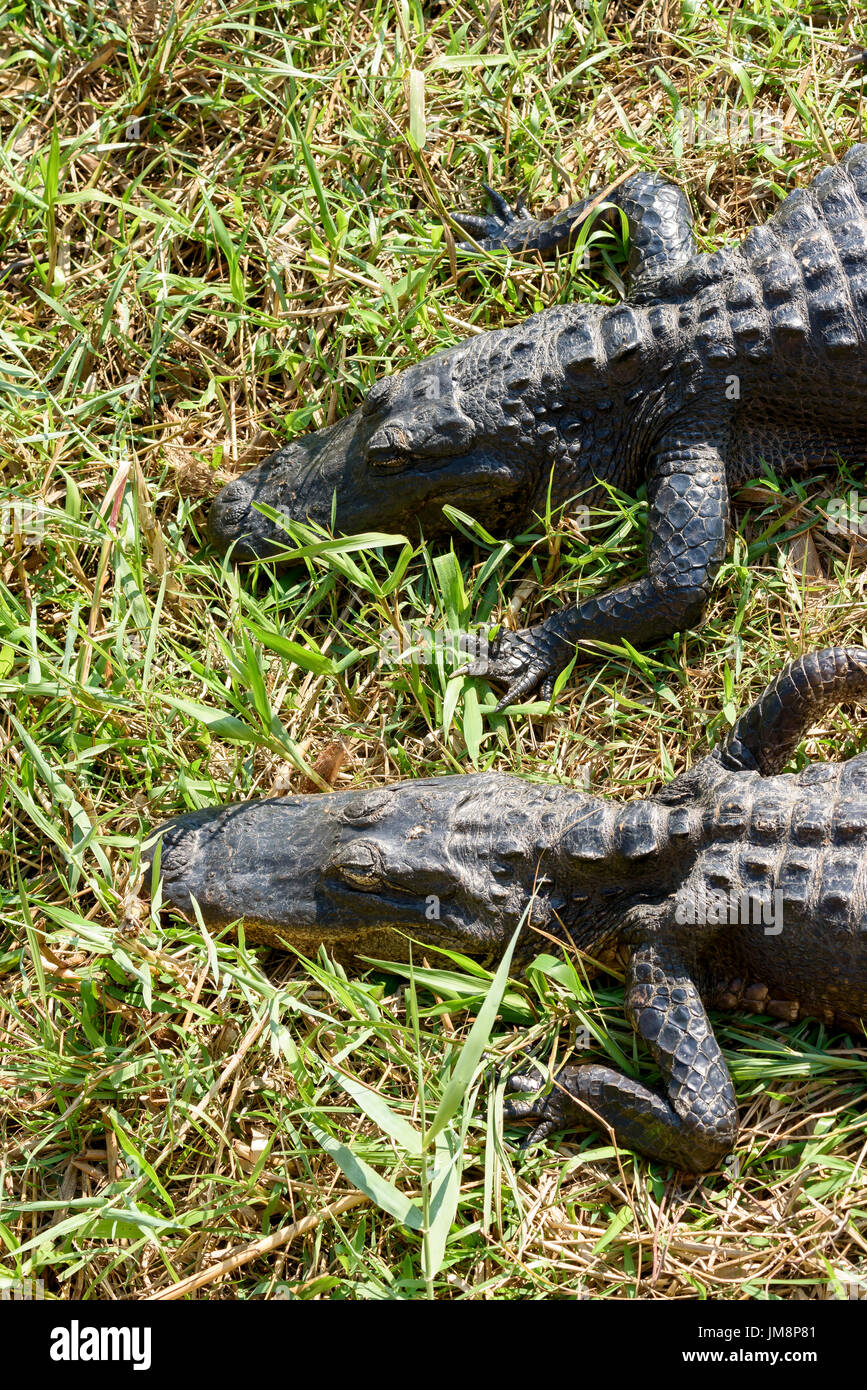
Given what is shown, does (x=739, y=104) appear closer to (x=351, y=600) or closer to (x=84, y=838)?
(x=351, y=600)

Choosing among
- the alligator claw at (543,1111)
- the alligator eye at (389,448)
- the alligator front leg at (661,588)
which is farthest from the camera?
the alligator eye at (389,448)

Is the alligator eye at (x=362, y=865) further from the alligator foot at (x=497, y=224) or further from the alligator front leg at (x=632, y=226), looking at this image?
the alligator foot at (x=497, y=224)

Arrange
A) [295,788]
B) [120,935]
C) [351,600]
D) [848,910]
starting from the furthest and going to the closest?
[351,600], [295,788], [120,935], [848,910]

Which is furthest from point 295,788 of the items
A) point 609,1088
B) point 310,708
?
point 609,1088

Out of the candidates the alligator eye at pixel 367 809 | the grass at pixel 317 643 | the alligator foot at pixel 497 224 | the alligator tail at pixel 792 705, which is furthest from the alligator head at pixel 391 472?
the alligator tail at pixel 792 705

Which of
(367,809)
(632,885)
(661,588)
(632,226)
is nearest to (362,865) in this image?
(367,809)

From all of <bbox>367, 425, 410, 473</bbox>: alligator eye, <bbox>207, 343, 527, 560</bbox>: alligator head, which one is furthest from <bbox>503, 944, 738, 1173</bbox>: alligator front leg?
<bbox>367, 425, 410, 473</bbox>: alligator eye
